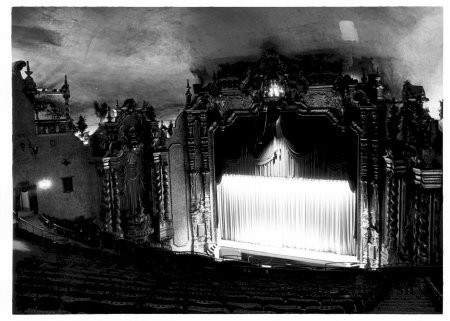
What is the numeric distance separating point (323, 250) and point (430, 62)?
4751mm

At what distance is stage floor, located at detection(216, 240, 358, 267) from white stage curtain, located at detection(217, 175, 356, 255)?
0.14 m

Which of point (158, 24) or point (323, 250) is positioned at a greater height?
point (158, 24)

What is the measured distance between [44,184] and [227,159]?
402 centimetres

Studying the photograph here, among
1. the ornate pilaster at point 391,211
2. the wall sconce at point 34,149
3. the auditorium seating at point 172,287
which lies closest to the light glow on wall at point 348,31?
the ornate pilaster at point 391,211

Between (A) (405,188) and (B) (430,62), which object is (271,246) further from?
(B) (430,62)

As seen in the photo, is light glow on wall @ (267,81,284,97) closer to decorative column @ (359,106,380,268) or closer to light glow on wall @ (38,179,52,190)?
decorative column @ (359,106,380,268)

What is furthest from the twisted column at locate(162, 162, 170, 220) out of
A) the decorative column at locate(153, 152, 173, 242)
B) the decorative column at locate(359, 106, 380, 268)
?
the decorative column at locate(359, 106, 380, 268)

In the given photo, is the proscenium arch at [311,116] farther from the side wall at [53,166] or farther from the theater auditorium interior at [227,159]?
the side wall at [53,166]

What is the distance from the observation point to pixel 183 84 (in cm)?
1057

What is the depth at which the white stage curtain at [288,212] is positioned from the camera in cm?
1116

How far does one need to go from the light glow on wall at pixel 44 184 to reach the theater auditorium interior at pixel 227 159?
0.08 feet

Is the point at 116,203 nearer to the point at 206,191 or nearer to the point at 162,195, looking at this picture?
the point at 162,195

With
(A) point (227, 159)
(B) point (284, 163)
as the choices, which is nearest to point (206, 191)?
(A) point (227, 159)

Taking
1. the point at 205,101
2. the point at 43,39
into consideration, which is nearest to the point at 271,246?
the point at 205,101
